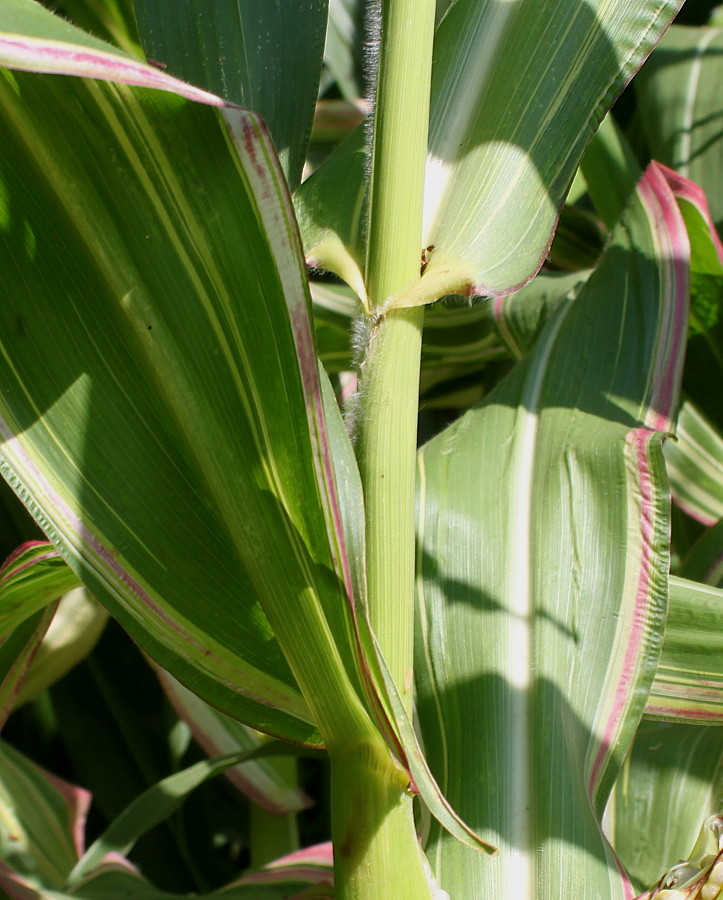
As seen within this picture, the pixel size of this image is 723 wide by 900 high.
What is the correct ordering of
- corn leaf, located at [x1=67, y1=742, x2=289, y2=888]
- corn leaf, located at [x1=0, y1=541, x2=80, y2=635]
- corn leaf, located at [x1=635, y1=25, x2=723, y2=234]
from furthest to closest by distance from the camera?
corn leaf, located at [x1=635, y1=25, x2=723, y2=234], corn leaf, located at [x1=67, y1=742, x2=289, y2=888], corn leaf, located at [x1=0, y1=541, x2=80, y2=635]

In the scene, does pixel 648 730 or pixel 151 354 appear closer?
pixel 151 354

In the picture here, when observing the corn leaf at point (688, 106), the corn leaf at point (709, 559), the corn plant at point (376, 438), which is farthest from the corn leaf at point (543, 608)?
the corn leaf at point (688, 106)

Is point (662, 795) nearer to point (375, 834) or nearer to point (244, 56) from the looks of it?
point (375, 834)

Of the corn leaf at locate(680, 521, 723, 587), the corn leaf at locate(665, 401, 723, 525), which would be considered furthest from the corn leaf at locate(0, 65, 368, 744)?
the corn leaf at locate(665, 401, 723, 525)

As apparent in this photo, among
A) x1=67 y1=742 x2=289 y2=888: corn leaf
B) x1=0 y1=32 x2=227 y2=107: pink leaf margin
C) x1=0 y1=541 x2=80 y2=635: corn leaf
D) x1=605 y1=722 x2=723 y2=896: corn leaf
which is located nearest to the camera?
x1=0 y1=32 x2=227 y2=107: pink leaf margin

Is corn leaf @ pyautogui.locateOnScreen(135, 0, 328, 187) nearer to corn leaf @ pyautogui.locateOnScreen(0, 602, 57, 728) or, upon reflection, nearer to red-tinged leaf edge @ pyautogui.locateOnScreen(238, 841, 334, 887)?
corn leaf @ pyautogui.locateOnScreen(0, 602, 57, 728)

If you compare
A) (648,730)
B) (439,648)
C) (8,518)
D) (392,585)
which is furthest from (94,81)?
(8,518)

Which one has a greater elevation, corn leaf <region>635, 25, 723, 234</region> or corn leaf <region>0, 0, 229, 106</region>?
corn leaf <region>0, 0, 229, 106</region>

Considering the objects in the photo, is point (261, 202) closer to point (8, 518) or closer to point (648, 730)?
point (648, 730)
